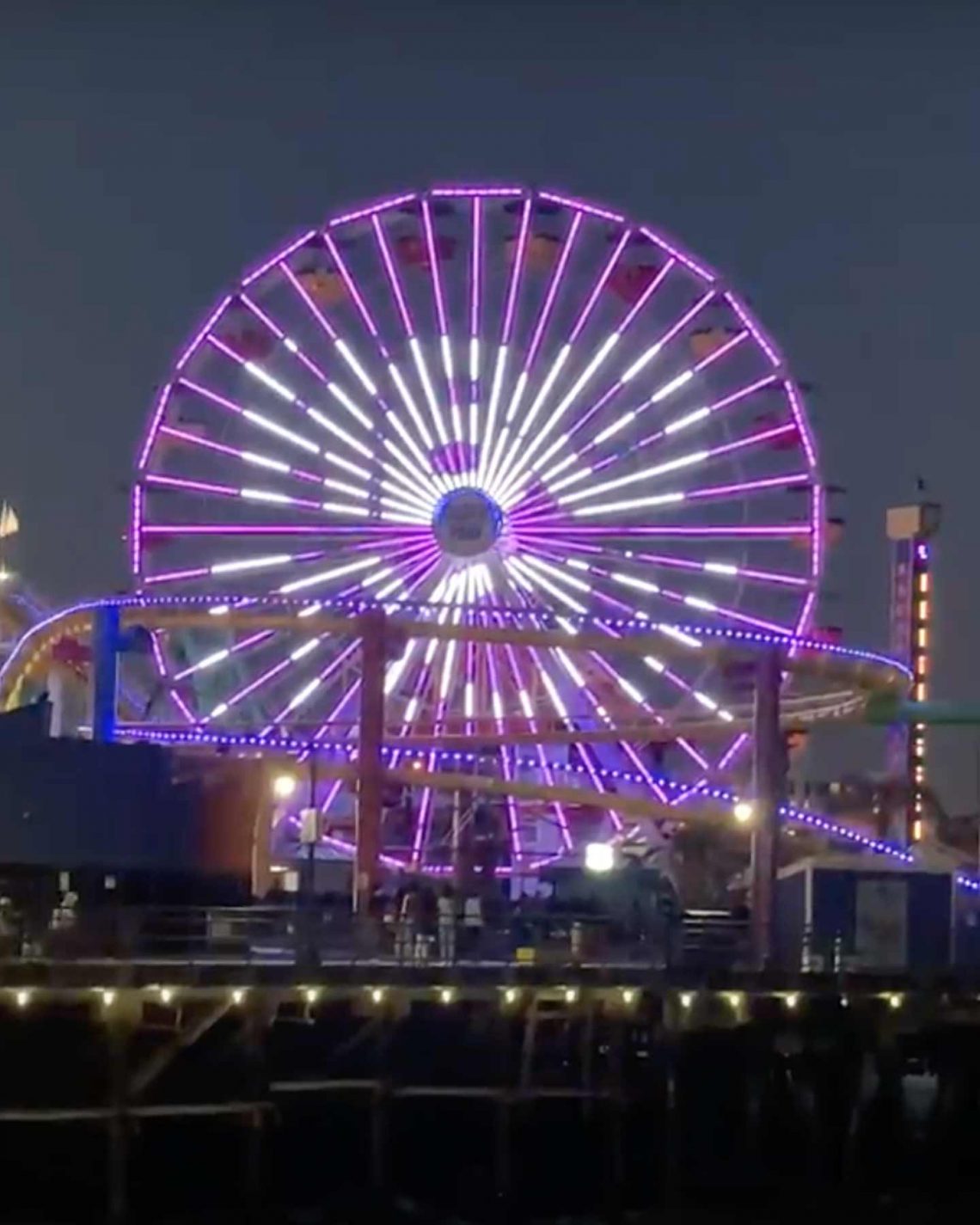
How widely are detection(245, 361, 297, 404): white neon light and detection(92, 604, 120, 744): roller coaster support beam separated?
6407 millimetres

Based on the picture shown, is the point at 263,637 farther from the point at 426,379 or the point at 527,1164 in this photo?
the point at 527,1164

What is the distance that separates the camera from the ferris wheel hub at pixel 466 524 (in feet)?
190

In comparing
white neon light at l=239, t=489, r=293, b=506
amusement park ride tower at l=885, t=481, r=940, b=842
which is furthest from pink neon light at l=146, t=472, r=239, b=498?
amusement park ride tower at l=885, t=481, r=940, b=842

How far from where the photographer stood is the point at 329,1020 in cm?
3941

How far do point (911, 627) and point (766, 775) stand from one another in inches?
1248

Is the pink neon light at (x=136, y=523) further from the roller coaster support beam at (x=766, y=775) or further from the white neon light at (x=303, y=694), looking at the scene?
the roller coaster support beam at (x=766, y=775)

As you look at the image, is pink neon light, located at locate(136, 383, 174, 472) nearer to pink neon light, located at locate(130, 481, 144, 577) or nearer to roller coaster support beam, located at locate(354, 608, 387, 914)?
pink neon light, located at locate(130, 481, 144, 577)

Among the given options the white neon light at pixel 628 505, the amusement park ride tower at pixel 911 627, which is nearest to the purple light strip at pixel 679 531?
the white neon light at pixel 628 505

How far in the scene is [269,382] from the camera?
2335 inches

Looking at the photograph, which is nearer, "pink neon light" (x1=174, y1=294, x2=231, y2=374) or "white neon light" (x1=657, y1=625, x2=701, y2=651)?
"white neon light" (x1=657, y1=625, x2=701, y2=651)

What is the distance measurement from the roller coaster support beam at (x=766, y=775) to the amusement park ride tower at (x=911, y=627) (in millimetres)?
28280

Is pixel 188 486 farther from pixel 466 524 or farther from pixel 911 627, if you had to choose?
pixel 911 627

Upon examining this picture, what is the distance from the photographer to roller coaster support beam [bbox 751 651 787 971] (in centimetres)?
5347

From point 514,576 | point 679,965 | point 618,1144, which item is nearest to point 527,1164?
point 618,1144
